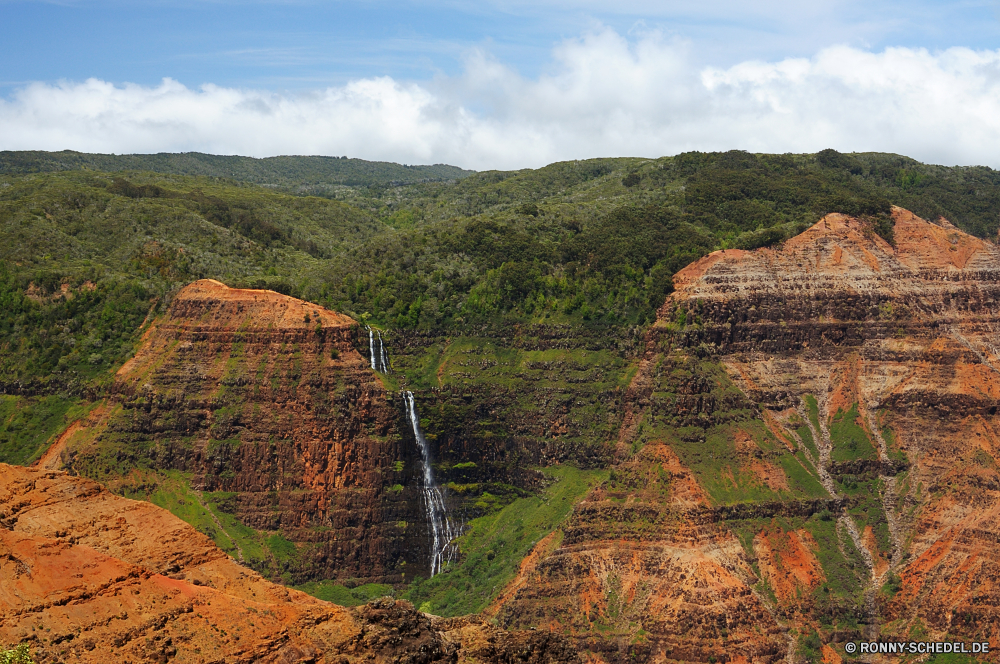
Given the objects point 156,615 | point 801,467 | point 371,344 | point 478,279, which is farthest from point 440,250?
point 156,615

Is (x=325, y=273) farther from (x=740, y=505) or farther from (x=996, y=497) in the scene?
(x=996, y=497)

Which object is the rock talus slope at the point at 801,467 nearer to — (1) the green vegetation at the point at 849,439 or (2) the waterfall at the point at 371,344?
(1) the green vegetation at the point at 849,439

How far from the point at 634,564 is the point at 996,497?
32.7m

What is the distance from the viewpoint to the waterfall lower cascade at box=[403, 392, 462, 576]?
125 meters

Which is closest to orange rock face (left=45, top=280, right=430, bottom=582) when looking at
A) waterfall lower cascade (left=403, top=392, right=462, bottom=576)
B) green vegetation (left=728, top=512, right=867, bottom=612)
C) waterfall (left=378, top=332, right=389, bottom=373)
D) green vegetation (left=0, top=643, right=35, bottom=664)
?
waterfall lower cascade (left=403, top=392, right=462, bottom=576)

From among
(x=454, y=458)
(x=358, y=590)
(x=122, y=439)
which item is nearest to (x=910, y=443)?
(x=454, y=458)

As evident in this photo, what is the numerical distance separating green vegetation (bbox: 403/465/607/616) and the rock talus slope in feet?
Result: 15.0

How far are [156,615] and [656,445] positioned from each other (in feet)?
261

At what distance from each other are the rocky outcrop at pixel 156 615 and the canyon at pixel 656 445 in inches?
2375

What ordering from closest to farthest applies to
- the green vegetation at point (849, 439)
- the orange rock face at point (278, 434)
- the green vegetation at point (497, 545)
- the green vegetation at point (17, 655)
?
the green vegetation at point (17, 655) → the green vegetation at point (497, 545) → the orange rock face at point (278, 434) → the green vegetation at point (849, 439)

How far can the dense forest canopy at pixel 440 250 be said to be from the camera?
136750 mm

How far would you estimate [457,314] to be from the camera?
144000 millimetres

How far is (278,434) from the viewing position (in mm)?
123312

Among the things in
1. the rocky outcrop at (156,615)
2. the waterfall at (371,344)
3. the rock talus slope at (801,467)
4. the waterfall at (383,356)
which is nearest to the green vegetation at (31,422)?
the waterfall at (371,344)
